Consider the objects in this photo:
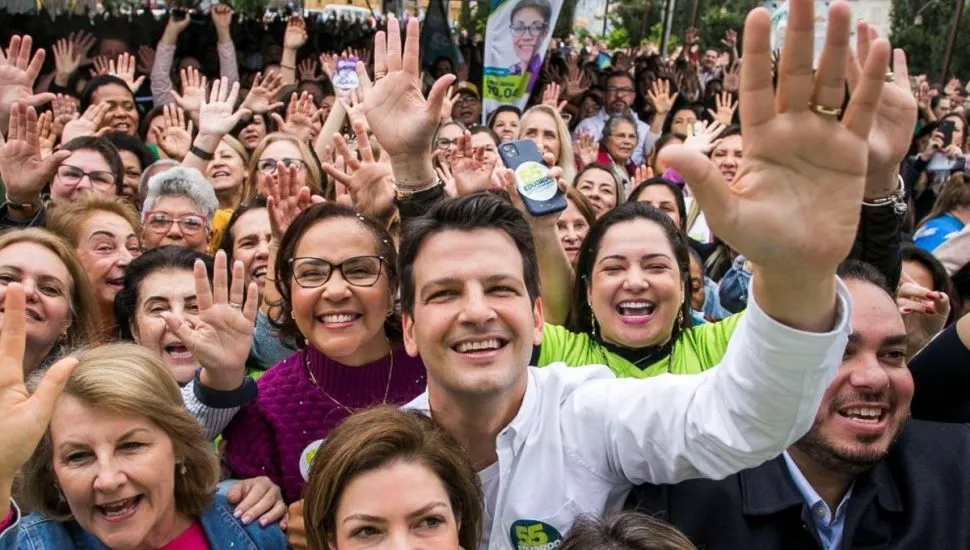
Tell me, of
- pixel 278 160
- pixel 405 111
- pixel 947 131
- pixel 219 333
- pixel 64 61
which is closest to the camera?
pixel 219 333

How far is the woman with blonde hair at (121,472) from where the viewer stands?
2240 millimetres

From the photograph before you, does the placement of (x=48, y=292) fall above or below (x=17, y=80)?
below

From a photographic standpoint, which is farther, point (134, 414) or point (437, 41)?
point (437, 41)

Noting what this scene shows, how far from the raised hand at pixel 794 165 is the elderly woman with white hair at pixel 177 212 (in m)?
2.99

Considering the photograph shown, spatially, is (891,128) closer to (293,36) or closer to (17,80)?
(17,80)

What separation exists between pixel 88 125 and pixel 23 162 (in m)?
1.57

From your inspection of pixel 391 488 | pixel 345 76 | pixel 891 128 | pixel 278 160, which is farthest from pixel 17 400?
pixel 345 76

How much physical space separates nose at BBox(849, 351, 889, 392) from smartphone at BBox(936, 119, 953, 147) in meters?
7.93

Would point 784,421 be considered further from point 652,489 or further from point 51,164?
point 51,164

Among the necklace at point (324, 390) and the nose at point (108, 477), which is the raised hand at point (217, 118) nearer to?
the necklace at point (324, 390)

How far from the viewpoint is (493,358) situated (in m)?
2.30

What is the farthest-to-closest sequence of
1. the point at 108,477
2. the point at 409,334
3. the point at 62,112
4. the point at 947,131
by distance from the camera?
the point at 947,131 < the point at 62,112 < the point at 409,334 < the point at 108,477

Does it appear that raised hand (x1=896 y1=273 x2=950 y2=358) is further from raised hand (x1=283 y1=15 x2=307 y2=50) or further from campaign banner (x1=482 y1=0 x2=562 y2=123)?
raised hand (x1=283 y1=15 x2=307 y2=50)

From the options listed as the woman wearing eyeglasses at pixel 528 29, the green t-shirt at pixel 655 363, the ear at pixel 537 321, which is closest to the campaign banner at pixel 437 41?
the woman wearing eyeglasses at pixel 528 29
